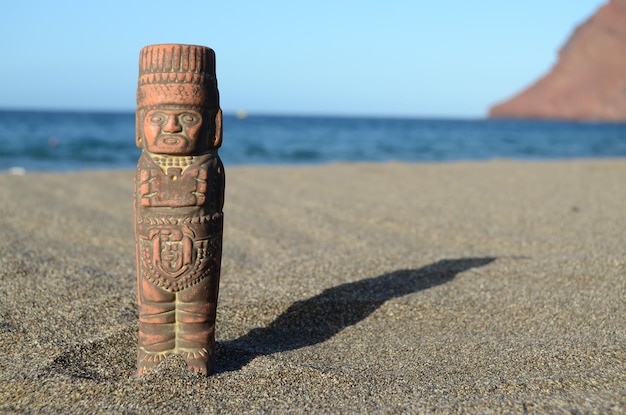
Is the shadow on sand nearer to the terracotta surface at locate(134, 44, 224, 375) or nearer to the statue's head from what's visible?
the terracotta surface at locate(134, 44, 224, 375)

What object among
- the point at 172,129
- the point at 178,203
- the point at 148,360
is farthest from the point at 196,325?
the point at 172,129

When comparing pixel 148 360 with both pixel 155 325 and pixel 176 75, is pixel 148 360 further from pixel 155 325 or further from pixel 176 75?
pixel 176 75

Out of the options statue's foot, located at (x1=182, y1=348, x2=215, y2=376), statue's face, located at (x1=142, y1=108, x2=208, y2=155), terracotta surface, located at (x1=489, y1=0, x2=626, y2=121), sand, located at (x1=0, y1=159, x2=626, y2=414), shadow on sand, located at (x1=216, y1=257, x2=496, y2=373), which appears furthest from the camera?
terracotta surface, located at (x1=489, y1=0, x2=626, y2=121)

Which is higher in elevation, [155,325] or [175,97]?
[175,97]

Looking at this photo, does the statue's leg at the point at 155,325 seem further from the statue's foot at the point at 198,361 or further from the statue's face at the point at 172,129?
the statue's face at the point at 172,129

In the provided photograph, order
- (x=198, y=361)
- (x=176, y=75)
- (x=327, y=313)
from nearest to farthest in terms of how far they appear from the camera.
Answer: (x=176, y=75), (x=198, y=361), (x=327, y=313)

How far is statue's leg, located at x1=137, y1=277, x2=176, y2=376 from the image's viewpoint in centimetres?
354

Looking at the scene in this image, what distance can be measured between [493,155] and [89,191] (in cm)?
1880

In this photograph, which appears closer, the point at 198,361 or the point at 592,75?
the point at 198,361

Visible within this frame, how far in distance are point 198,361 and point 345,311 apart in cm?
149

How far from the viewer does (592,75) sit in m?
88.6

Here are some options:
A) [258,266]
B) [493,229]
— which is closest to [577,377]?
[258,266]

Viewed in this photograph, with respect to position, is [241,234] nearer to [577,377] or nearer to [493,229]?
[493,229]

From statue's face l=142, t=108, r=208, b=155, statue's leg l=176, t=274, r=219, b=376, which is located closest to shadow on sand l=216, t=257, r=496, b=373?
statue's leg l=176, t=274, r=219, b=376
